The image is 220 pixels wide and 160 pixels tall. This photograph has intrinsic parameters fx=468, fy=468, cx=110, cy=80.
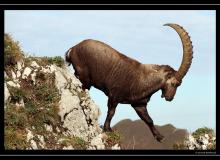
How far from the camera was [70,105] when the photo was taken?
21.7m

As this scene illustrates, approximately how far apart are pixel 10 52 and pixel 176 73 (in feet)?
25.9

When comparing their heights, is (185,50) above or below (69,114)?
above

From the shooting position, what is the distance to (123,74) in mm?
21406

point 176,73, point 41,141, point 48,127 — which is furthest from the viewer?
point 176,73

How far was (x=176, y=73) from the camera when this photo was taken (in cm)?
2188

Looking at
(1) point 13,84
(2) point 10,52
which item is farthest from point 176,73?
(2) point 10,52

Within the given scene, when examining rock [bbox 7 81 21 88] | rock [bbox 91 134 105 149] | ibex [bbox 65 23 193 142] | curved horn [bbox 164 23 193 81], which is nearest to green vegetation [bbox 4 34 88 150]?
rock [bbox 7 81 21 88]

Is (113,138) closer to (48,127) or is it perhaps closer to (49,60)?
(48,127)

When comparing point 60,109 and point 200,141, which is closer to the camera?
point 60,109

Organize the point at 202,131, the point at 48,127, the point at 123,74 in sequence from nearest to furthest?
the point at 48,127, the point at 123,74, the point at 202,131

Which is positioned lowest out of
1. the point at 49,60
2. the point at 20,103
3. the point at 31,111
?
the point at 31,111

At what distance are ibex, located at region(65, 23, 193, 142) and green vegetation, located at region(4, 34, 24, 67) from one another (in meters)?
2.61
